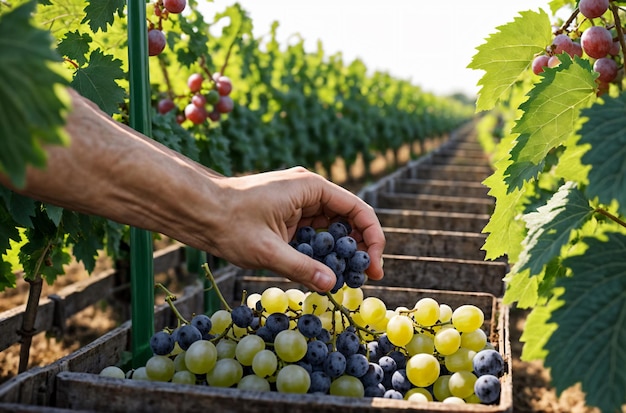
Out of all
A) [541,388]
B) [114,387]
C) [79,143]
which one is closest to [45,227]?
[114,387]

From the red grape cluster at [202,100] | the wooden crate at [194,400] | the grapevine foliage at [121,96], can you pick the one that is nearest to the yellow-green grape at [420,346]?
the wooden crate at [194,400]

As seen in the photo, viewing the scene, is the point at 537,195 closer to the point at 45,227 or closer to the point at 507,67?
the point at 507,67

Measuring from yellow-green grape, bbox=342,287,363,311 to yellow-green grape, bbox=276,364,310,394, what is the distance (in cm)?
37

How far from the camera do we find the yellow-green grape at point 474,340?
1.79m

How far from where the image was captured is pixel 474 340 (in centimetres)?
179

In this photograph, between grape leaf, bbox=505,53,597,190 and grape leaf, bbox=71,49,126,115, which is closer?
grape leaf, bbox=505,53,597,190

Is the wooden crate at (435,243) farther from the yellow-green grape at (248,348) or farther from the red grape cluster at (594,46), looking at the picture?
the yellow-green grape at (248,348)

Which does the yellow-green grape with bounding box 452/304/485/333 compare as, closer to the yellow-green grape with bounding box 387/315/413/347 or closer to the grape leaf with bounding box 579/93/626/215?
the yellow-green grape with bounding box 387/315/413/347

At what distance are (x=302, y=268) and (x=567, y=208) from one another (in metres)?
0.67

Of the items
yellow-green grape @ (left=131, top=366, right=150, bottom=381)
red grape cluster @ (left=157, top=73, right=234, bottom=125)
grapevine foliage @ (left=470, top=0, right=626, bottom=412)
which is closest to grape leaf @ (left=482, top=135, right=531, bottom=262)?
grapevine foliage @ (left=470, top=0, right=626, bottom=412)

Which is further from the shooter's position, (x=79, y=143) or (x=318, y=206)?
(x=318, y=206)

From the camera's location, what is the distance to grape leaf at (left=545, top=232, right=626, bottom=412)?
123 centimetres

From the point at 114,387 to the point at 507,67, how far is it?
153 cm

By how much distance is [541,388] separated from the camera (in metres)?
3.53
